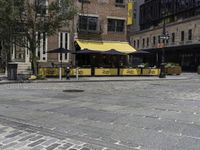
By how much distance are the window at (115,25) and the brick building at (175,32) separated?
913 centimetres

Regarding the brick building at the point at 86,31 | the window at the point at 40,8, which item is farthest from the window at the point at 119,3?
the window at the point at 40,8

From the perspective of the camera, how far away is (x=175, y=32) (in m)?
68.6

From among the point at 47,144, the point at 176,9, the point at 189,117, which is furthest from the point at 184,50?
the point at 47,144

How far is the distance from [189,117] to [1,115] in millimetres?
5581

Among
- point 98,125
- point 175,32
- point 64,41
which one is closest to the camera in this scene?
point 98,125

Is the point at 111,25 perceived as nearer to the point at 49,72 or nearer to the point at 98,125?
the point at 49,72

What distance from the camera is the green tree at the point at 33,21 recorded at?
27406 mm

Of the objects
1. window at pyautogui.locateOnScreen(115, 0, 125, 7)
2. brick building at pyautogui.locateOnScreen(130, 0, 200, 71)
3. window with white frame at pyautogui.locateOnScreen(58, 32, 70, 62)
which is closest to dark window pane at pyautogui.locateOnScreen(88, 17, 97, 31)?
window with white frame at pyautogui.locateOnScreen(58, 32, 70, 62)

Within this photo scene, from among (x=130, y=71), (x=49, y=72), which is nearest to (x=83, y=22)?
(x=130, y=71)

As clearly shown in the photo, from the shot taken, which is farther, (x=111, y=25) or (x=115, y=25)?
(x=115, y=25)

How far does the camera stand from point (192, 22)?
2469 inches

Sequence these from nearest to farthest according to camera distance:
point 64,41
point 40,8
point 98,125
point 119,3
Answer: point 98,125, point 40,8, point 64,41, point 119,3

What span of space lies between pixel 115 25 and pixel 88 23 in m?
3.87

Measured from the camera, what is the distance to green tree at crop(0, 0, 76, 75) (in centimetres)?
2741
